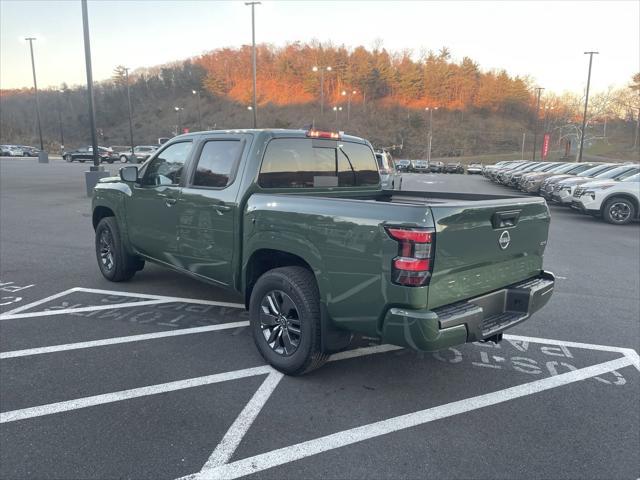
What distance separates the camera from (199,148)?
177 inches

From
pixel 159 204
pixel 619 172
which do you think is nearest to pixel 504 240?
pixel 159 204

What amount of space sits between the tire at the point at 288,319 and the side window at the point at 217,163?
1074 millimetres

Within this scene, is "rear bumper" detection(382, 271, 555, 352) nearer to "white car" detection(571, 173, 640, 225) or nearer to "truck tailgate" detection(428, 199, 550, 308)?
"truck tailgate" detection(428, 199, 550, 308)

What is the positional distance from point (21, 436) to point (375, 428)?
2.18 meters

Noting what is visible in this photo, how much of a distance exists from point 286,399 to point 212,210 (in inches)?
71.3

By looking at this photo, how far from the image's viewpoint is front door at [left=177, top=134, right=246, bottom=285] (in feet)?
13.2

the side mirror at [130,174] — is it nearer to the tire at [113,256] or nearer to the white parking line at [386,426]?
the tire at [113,256]

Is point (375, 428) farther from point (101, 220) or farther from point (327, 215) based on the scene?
point (101, 220)

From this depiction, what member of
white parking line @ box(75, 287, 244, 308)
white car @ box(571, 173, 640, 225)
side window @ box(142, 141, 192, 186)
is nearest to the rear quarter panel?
side window @ box(142, 141, 192, 186)

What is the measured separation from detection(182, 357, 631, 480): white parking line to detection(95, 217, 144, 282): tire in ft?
12.8

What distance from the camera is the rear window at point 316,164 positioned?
13.2 feet

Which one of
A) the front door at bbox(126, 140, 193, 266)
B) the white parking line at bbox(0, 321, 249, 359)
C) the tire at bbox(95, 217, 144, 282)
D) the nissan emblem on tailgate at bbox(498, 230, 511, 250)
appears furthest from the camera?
the tire at bbox(95, 217, 144, 282)

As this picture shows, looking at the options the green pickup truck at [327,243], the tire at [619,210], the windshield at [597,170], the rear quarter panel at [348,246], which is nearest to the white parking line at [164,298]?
the green pickup truck at [327,243]

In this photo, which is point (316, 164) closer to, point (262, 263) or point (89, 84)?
point (262, 263)
